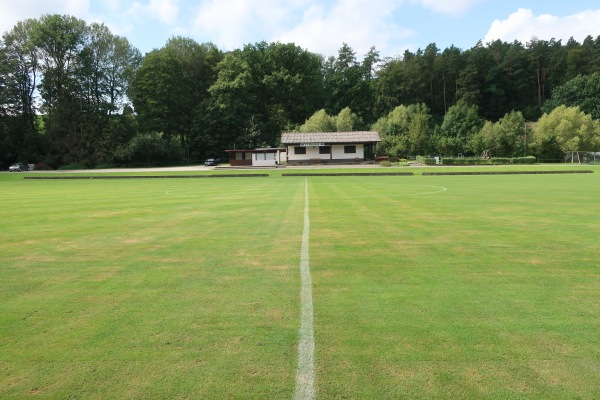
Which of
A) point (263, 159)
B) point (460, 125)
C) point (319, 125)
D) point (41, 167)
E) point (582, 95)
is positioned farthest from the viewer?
point (582, 95)

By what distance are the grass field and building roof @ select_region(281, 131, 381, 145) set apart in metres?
52.3

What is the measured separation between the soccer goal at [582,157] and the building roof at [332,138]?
32.9 m

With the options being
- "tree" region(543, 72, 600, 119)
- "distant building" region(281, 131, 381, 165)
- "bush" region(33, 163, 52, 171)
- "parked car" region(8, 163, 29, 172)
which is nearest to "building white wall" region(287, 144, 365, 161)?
"distant building" region(281, 131, 381, 165)

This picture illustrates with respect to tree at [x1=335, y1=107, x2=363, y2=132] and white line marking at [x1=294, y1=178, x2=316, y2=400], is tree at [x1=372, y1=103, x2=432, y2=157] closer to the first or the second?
tree at [x1=335, y1=107, x2=363, y2=132]

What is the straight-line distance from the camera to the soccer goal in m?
62.9

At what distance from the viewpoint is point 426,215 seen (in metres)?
11.7

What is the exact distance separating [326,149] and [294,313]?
5903cm

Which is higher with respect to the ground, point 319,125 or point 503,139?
point 319,125

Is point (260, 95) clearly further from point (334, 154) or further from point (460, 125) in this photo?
point (460, 125)

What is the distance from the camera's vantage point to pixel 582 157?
64.7m

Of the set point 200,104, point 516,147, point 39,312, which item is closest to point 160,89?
point 200,104

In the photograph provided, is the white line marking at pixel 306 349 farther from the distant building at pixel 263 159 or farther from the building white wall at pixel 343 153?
the building white wall at pixel 343 153

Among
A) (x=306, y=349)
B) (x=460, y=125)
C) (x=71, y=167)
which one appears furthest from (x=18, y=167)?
(x=460, y=125)

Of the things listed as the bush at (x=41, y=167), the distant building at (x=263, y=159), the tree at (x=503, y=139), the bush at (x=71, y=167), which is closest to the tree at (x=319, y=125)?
the distant building at (x=263, y=159)
